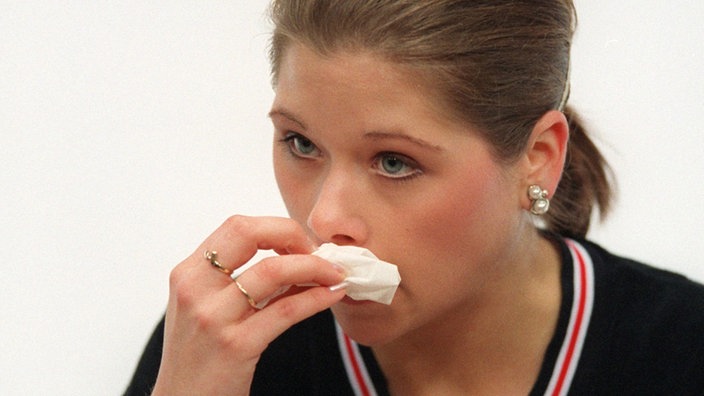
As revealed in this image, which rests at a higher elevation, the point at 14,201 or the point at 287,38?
the point at 14,201

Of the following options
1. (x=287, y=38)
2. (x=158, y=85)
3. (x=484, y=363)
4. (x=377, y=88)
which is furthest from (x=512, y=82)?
(x=158, y=85)

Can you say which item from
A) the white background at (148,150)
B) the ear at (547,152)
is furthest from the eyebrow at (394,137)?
the white background at (148,150)

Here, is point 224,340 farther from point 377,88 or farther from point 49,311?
point 49,311

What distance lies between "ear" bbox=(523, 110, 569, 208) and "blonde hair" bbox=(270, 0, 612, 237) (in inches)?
0.8

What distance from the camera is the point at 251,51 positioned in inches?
93.5

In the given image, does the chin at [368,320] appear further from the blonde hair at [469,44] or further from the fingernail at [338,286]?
the blonde hair at [469,44]

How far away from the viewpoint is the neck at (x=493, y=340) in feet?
5.09

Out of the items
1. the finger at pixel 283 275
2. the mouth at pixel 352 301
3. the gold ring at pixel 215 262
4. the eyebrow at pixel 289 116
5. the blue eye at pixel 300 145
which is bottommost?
the mouth at pixel 352 301

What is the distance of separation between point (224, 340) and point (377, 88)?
39 centimetres

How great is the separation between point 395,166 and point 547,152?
0.26 meters

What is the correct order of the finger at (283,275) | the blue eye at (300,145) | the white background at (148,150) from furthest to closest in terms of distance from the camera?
the white background at (148,150) < the blue eye at (300,145) < the finger at (283,275)

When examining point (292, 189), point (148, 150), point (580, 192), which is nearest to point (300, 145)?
point (292, 189)

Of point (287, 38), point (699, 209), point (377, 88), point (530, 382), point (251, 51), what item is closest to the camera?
point (377, 88)

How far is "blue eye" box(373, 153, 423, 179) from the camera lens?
128 cm
